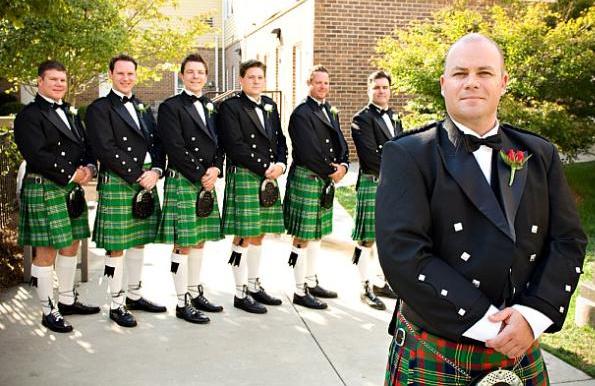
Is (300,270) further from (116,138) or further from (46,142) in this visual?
(46,142)

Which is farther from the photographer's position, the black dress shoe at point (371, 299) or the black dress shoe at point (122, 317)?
the black dress shoe at point (371, 299)

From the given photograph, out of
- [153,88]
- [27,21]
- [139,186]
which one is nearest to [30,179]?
[139,186]

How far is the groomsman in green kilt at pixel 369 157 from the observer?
5293 mm

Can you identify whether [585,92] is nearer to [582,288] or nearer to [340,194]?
[340,194]

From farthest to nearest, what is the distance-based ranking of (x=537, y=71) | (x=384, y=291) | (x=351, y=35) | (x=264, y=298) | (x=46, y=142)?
(x=351, y=35) → (x=537, y=71) → (x=384, y=291) → (x=264, y=298) → (x=46, y=142)

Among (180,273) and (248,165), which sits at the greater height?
(248,165)

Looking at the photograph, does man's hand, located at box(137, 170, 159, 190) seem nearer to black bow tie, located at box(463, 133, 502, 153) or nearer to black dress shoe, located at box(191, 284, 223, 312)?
black dress shoe, located at box(191, 284, 223, 312)

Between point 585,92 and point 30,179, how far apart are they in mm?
6979

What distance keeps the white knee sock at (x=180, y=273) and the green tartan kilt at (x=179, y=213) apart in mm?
150

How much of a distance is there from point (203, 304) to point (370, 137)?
1866mm

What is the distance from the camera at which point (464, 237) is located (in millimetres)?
2014

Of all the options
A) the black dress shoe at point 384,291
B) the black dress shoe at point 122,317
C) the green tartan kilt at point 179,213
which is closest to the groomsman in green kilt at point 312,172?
the black dress shoe at point 384,291

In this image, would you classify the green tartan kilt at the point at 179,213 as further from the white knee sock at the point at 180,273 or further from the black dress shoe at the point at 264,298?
the black dress shoe at the point at 264,298

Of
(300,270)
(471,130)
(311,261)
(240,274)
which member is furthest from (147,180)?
(471,130)
